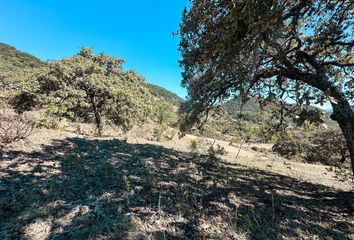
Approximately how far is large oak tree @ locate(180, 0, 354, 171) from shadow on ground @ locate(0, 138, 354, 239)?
1461 millimetres

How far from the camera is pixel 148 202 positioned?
2.90 meters

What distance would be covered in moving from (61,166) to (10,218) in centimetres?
156

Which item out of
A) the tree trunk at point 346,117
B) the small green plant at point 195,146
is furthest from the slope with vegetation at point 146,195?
the small green plant at point 195,146

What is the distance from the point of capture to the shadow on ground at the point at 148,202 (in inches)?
90.4

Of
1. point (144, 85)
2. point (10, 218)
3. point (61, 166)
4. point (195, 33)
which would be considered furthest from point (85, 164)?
point (144, 85)

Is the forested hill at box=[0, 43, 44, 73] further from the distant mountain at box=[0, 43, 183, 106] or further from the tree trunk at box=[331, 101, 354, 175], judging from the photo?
the tree trunk at box=[331, 101, 354, 175]

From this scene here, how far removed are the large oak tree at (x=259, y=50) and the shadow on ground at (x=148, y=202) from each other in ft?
4.79

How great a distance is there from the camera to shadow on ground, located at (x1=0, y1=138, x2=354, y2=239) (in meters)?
2.30

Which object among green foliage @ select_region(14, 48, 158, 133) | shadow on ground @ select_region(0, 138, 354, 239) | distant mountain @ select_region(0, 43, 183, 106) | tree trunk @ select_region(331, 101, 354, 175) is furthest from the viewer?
distant mountain @ select_region(0, 43, 183, 106)

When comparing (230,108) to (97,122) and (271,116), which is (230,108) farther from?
(97,122)

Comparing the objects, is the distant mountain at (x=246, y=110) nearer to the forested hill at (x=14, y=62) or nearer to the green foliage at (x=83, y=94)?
the green foliage at (x=83, y=94)

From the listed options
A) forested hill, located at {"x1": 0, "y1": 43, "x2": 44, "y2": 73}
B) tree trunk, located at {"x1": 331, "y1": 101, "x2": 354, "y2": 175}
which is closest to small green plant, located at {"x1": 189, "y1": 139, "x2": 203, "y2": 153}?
tree trunk, located at {"x1": 331, "y1": 101, "x2": 354, "y2": 175}

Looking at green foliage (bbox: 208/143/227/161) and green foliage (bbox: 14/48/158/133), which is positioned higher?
green foliage (bbox: 14/48/158/133)

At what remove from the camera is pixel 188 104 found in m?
4.61
